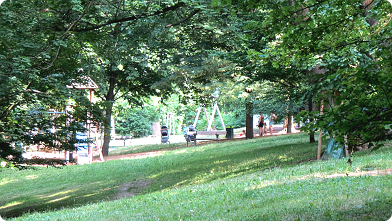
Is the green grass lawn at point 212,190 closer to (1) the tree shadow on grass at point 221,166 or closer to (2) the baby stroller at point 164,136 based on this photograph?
(1) the tree shadow on grass at point 221,166

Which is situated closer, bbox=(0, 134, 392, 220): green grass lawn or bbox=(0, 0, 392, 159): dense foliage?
bbox=(0, 0, 392, 159): dense foliage

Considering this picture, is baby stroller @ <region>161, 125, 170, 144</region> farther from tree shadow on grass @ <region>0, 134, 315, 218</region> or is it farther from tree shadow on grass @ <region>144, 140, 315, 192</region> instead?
tree shadow on grass @ <region>144, 140, 315, 192</region>

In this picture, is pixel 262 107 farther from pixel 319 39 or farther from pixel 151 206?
pixel 319 39

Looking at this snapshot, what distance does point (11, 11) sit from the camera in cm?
729

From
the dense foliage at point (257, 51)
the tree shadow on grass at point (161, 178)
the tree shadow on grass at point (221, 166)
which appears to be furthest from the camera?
the tree shadow on grass at point (221, 166)

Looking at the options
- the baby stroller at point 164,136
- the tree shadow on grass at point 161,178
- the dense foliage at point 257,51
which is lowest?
the tree shadow on grass at point 161,178

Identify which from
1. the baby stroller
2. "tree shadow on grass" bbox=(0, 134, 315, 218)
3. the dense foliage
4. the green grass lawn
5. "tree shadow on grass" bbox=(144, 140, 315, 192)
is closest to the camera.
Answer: the dense foliage

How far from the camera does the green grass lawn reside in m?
5.32

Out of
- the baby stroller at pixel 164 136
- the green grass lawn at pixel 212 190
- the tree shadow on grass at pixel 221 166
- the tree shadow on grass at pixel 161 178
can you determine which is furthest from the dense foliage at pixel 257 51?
the baby stroller at pixel 164 136

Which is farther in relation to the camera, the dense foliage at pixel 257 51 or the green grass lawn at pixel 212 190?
the green grass lawn at pixel 212 190

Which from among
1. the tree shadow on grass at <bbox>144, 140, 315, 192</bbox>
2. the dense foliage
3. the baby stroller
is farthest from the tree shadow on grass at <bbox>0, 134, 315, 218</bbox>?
the baby stroller

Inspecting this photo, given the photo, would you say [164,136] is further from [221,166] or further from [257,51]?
[257,51]

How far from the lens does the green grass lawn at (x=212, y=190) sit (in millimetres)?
5316

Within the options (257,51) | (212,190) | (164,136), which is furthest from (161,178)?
(164,136)
